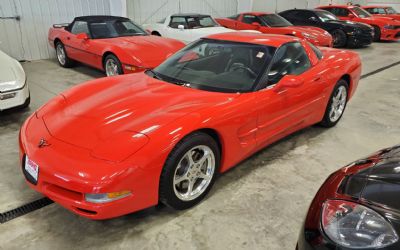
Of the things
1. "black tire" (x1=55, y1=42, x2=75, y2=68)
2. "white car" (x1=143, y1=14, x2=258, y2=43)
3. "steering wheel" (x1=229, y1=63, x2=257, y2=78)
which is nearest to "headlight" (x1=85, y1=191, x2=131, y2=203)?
"steering wheel" (x1=229, y1=63, x2=257, y2=78)

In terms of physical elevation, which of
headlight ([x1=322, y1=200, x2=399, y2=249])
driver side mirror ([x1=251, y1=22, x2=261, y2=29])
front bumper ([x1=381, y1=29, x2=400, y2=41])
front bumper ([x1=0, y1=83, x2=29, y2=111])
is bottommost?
front bumper ([x1=381, y1=29, x2=400, y2=41])

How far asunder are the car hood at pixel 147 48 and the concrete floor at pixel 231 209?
197cm

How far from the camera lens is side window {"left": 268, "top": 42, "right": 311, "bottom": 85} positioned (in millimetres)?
3019

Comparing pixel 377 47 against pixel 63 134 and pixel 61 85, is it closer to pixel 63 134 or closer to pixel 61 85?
pixel 61 85

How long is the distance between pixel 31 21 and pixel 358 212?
8105 mm

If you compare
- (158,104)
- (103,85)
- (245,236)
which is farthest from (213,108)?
(103,85)

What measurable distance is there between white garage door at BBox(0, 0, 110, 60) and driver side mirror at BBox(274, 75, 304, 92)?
6794mm

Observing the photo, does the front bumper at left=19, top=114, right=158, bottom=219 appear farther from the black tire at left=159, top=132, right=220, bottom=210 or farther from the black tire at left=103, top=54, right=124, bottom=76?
the black tire at left=103, top=54, right=124, bottom=76

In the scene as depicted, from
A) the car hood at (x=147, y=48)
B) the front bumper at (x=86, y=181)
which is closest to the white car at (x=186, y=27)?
the car hood at (x=147, y=48)

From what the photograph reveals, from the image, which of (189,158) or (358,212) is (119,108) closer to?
(189,158)

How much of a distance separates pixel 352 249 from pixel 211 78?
1942 millimetres

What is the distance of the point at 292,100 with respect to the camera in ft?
10.3

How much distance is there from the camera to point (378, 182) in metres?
1.52

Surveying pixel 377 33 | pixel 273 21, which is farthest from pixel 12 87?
pixel 377 33
